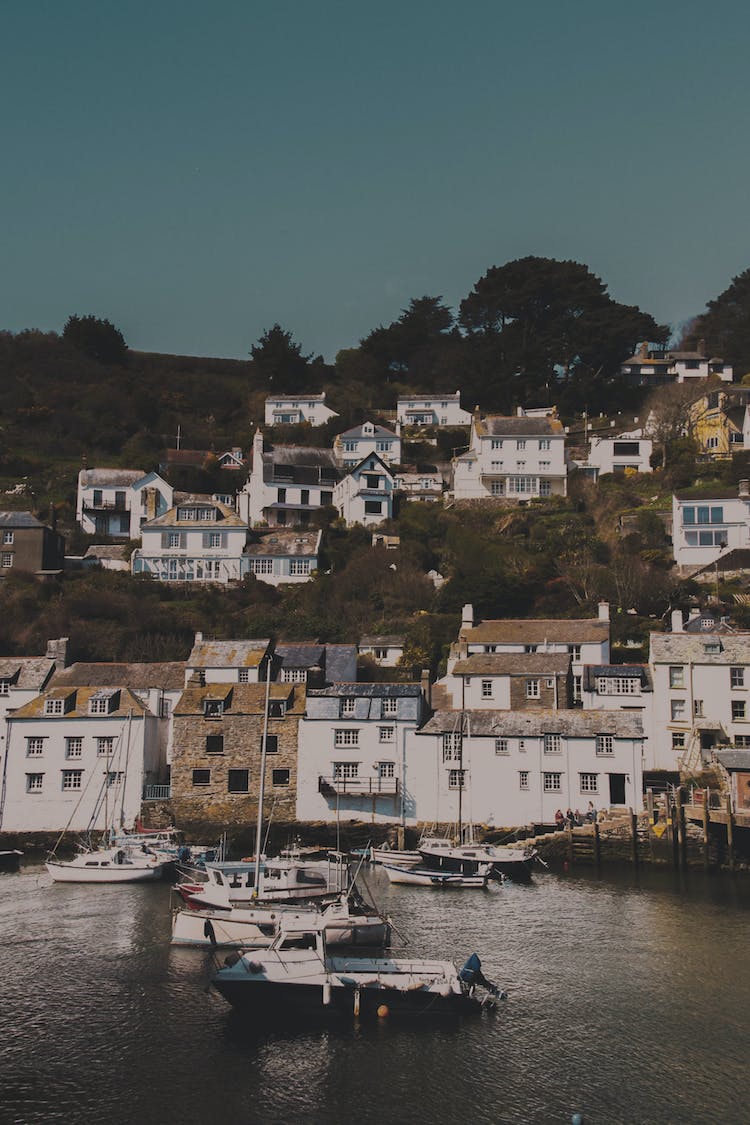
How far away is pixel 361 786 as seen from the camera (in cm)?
5075

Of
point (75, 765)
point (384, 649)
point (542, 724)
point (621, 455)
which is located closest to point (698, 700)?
point (542, 724)

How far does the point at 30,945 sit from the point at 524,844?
21871 mm

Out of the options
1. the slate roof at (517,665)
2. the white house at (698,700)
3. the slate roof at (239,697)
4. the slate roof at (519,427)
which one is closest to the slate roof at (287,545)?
the slate roof at (519,427)

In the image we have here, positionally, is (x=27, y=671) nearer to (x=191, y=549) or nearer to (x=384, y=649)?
(x=384, y=649)

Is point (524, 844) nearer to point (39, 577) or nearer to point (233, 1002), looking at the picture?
point (233, 1002)

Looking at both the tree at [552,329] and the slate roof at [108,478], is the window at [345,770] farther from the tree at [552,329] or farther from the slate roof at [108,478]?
the tree at [552,329]

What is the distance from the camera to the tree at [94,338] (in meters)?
119

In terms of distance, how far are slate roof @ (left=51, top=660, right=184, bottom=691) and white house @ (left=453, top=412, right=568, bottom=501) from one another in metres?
34.8

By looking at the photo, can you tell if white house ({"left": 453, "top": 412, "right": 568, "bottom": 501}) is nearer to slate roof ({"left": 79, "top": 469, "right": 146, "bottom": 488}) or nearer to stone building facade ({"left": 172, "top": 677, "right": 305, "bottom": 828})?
slate roof ({"left": 79, "top": 469, "right": 146, "bottom": 488})

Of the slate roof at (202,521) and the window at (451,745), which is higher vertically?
the slate roof at (202,521)

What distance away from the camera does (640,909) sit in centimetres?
3734

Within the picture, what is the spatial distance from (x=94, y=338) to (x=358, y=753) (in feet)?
268

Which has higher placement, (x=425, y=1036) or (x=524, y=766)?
(x=524, y=766)

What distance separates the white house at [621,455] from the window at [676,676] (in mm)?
35631
